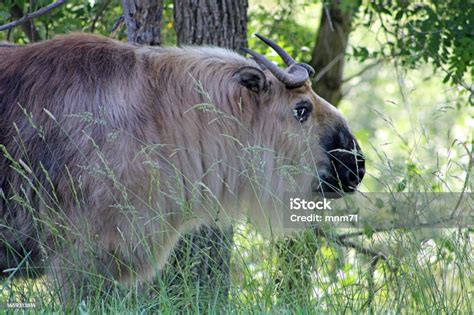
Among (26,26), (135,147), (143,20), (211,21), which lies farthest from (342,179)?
(26,26)

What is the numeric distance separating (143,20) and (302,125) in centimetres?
133

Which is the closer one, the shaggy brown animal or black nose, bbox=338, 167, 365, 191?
the shaggy brown animal

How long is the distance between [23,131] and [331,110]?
1840 millimetres

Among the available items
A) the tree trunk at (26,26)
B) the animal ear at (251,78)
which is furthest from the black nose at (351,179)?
the tree trunk at (26,26)

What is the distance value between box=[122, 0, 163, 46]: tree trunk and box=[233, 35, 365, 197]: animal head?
2.81 ft

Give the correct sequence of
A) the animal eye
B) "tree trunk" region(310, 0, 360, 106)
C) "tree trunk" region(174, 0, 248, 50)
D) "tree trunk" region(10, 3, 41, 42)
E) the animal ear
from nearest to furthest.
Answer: the animal ear, the animal eye, "tree trunk" region(174, 0, 248, 50), "tree trunk" region(10, 3, 41, 42), "tree trunk" region(310, 0, 360, 106)

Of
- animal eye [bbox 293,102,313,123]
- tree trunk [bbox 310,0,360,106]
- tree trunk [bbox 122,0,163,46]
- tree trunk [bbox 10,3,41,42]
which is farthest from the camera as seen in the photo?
tree trunk [bbox 310,0,360,106]

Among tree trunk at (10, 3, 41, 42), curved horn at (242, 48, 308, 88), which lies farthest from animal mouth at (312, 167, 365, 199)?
tree trunk at (10, 3, 41, 42)

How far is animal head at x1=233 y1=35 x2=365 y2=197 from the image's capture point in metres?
5.25

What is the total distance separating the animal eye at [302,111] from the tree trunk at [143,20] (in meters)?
1.14

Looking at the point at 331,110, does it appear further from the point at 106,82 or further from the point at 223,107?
the point at 106,82

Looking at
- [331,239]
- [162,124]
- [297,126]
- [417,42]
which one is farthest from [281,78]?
[417,42]

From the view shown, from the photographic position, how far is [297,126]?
17.6 ft

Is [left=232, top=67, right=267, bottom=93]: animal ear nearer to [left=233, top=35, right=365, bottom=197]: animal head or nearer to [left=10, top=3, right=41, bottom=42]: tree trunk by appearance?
[left=233, top=35, right=365, bottom=197]: animal head
